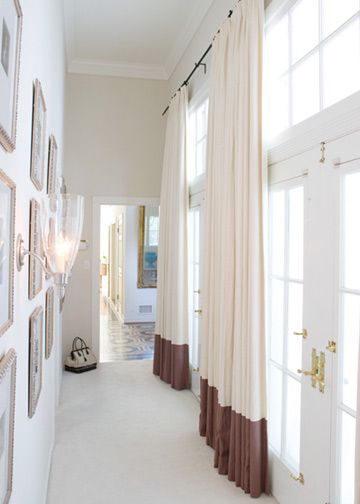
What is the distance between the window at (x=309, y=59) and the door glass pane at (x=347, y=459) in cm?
144

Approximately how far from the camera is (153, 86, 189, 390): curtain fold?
4.48m

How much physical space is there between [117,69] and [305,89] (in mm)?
3954

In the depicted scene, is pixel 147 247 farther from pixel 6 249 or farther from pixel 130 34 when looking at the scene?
pixel 6 249

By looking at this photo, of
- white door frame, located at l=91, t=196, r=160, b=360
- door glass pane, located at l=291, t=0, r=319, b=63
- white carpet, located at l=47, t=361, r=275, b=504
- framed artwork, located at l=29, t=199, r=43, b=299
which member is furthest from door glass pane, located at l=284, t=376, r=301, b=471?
white door frame, located at l=91, t=196, r=160, b=360

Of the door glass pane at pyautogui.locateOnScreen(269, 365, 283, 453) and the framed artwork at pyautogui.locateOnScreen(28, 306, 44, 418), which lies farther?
the door glass pane at pyautogui.locateOnScreen(269, 365, 283, 453)

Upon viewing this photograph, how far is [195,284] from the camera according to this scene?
457 cm

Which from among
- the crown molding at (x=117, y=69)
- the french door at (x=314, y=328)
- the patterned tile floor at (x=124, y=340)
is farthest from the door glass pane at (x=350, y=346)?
the crown molding at (x=117, y=69)

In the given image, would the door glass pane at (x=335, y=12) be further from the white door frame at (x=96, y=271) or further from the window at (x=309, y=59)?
the white door frame at (x=96, y=271)

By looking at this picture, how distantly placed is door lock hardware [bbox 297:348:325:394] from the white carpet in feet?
3.01

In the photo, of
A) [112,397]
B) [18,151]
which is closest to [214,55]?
[18,151]

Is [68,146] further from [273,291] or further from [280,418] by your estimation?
[280,418]

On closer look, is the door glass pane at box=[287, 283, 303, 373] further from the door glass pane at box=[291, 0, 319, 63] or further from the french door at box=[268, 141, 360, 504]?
the door glass pane at box=[291, 0, 319, 63]

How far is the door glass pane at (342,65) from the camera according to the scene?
6.08ft

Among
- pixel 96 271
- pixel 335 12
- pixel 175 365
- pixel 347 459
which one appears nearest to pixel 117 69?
pixel 96 271
